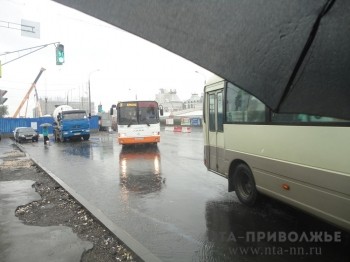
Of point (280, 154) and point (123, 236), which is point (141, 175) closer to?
point (123, 236)

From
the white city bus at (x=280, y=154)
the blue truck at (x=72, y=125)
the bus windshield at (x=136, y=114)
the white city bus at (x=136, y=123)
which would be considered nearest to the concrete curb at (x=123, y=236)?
the white city bus at (x=280, y=154)

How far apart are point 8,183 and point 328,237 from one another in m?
9.23

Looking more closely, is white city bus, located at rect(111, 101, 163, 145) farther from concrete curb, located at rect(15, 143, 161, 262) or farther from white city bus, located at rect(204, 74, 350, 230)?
concrete curb, located at rect(15, 143, 161, 262)

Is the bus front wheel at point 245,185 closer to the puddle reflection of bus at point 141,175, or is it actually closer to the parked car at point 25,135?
the puddle reflection of bus at point 141,175

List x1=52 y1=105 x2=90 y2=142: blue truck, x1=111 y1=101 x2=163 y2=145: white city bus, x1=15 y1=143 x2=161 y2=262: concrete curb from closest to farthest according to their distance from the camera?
x1=15 y1=143 x2=161 y2=262: concrete curb
x1=111 y1=101 x2=163 y2=145: white city bus
x1=52 y1=105 x2=90 y2=142: blue truck

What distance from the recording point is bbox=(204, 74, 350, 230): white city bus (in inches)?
168

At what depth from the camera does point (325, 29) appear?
5.01 feet

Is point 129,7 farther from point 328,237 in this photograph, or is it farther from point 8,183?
point 8,183

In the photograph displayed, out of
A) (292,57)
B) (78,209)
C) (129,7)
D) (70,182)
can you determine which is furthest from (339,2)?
(70,182)

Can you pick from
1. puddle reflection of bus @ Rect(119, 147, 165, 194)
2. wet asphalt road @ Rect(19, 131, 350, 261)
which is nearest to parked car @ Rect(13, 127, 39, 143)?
puddle reflection of bus @ Rect(119, 147, 165, 194)

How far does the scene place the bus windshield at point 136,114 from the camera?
68.1 feet

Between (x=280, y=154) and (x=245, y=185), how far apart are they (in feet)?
6.19

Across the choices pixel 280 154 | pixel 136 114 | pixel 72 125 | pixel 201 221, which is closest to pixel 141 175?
pixel 201 221

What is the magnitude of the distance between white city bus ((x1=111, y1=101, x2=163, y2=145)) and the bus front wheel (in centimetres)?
1377
